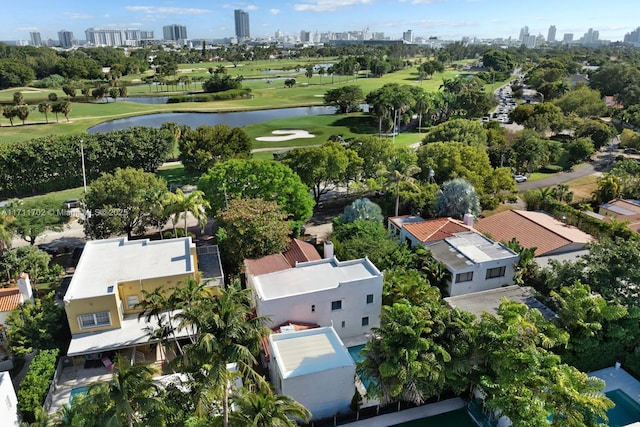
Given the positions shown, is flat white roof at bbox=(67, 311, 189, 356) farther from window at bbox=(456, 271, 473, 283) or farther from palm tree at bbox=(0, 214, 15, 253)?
window at bbox=(456, 271, 473, 283)

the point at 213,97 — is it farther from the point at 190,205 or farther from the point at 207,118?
the point at 190,205

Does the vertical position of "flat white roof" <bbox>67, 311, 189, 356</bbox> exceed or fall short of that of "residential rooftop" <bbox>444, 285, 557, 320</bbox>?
it falls short

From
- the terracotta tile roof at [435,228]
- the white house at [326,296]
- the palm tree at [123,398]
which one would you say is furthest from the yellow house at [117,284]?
the terracotta tile roof at [435,228]

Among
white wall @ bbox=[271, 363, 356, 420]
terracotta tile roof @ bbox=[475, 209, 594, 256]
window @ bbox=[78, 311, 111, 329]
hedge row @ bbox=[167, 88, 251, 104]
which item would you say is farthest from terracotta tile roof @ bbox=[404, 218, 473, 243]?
hedge row @ bbox=[167, 88, 251, 104]

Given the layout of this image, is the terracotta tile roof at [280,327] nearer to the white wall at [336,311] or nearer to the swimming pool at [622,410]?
the white wall at [336,311]

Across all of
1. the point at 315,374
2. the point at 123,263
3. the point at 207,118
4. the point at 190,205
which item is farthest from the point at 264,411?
the point at 207,118

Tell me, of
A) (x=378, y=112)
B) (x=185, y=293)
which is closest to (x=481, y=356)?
(x=185, y=293)
